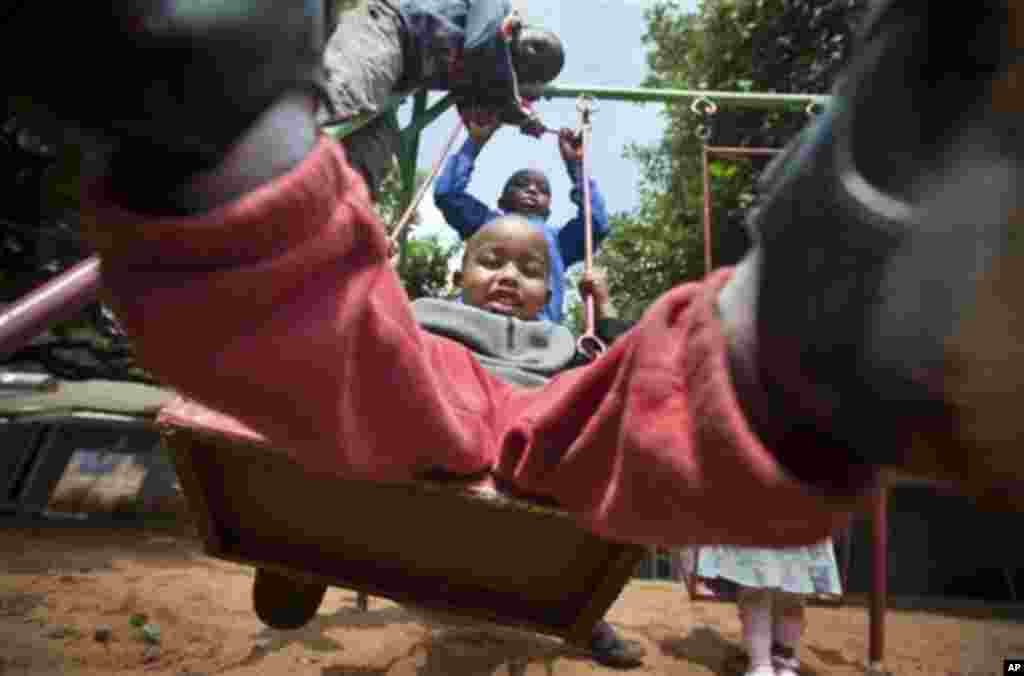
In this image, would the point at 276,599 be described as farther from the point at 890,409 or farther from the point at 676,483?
the point at 890,409

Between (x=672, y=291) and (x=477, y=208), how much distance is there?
5.94 ft

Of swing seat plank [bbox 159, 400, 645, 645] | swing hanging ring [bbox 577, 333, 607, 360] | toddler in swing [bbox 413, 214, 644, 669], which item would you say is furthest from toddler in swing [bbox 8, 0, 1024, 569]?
swing hanging ring [bbox 577, 333, 607, 360]

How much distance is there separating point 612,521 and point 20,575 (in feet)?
9.18

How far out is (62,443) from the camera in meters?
3.79

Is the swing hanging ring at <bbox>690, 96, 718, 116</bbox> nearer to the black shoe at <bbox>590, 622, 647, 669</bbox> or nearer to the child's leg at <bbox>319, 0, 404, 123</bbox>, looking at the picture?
the child's leg at <bbox>319, 0, 404, 123</bbox>

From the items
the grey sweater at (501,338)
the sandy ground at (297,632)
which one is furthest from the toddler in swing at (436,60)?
the sandy ground at (297,632)

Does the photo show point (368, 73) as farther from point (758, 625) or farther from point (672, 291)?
point (758, 625)

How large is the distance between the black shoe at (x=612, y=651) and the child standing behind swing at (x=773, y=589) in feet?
1.07

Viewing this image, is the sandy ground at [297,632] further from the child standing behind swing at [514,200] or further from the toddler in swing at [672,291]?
the toddler in swing at [672,291]

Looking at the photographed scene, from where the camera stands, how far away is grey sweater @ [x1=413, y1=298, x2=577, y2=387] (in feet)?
4.19

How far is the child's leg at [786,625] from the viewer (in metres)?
2.13

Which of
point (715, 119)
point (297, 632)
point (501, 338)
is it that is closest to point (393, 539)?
point (501, 338)

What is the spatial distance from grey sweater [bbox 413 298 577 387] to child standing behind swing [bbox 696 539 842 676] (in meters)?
1.04

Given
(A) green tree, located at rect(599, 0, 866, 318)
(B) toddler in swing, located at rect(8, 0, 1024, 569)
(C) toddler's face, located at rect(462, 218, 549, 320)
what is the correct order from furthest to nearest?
(A) green tree, located at rect(599, 0, 866, 318)
(C) toddler's face, located at rect(462, 218, 549, 320)
(B) toddler in swing, located at rect(8, 0, 1024, 569)
